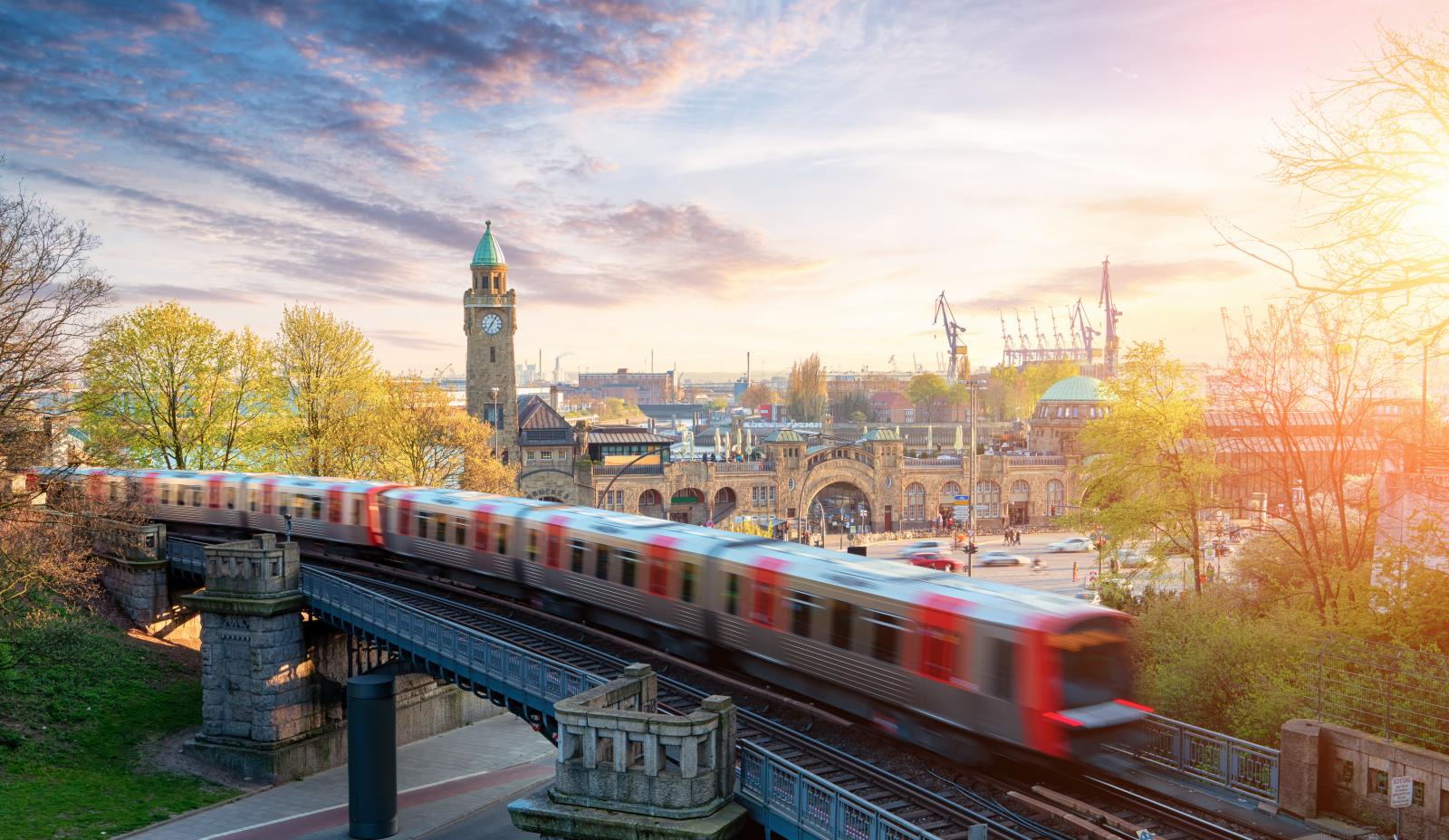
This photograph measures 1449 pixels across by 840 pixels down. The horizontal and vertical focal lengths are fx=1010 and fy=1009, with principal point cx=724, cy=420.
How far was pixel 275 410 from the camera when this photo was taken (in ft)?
170

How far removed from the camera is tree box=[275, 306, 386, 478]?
5141 centimetres

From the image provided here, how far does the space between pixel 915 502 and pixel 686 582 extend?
74416mm

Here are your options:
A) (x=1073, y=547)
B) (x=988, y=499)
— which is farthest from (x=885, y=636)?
(x=988, y=499)

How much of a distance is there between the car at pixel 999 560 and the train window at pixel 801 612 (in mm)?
46815

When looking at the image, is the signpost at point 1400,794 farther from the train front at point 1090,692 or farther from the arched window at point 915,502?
the arched window at point 915,502

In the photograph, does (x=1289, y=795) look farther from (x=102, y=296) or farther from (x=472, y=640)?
(x=102, y=296)

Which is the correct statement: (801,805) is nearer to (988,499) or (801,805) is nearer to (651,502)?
(651,502)

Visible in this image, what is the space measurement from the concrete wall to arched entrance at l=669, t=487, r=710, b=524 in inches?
2784

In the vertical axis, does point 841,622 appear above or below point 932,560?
above

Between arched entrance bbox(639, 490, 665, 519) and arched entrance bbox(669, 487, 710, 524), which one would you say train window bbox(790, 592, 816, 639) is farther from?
arched entrance bbox(639, 490, 665, 519)

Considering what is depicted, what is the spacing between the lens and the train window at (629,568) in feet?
78.1

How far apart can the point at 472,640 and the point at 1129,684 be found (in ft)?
47.4

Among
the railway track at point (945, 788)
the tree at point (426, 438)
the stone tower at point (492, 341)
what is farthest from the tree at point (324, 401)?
the railway track at point (945, 788)

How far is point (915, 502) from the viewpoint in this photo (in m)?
94.1
